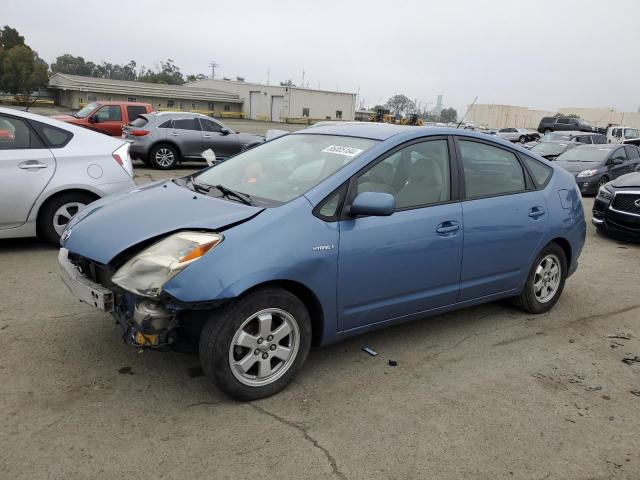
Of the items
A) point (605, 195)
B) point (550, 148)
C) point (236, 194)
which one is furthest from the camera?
point (550, 148)

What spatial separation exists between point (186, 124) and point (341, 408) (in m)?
13.4

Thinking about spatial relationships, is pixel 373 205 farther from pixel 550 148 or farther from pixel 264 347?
pixel 550 148

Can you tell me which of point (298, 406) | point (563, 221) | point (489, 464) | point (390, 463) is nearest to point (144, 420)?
point (298, 406)

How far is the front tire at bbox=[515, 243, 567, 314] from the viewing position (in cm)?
481

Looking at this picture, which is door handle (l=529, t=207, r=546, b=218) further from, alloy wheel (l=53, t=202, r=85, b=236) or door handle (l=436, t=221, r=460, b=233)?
alloy wheel (l=53, t=202, r=85, b=236)

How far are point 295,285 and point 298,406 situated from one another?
0.71 meters

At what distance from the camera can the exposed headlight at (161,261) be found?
294 cm

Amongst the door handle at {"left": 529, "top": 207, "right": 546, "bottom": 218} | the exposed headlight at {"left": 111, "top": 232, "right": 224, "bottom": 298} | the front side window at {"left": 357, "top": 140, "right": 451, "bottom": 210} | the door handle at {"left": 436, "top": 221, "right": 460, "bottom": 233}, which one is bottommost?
the exposed headlight at {"left": 111, "top": 232, "right": 224, "bottom": 298}

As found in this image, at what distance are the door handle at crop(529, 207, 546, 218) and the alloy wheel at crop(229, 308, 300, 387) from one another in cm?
238

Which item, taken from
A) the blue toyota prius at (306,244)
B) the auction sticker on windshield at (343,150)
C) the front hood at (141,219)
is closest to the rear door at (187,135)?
the blue toyota prius at (306,244)

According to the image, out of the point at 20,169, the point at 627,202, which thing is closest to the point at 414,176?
the point at 20,169

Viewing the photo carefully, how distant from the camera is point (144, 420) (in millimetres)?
2998

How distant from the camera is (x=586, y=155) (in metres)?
14.9

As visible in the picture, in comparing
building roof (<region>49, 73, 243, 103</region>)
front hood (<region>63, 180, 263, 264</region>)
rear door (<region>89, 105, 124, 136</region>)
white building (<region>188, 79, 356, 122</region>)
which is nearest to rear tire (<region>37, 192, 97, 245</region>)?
front hood (<region>63, 180, 263, 264</region>)
